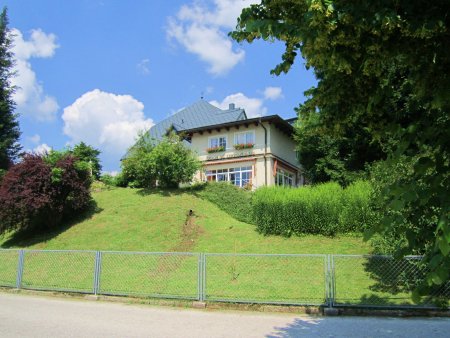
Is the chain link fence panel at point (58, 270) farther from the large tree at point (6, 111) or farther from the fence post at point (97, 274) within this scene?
the large tree at point (6, 111)

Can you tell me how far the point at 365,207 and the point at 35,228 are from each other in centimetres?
1616

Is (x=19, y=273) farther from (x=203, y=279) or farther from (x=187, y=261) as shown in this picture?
(x=203, y=279)

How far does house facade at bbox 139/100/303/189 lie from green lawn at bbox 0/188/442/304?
1197cm

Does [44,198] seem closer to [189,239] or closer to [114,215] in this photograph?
[114,215]

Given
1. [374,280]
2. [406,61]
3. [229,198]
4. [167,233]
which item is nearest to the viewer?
[406,61]

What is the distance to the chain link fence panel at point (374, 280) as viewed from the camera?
1063cm

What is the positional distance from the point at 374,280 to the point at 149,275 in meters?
7.11

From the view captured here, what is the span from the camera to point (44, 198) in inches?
782

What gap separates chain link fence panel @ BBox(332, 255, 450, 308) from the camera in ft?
34.9

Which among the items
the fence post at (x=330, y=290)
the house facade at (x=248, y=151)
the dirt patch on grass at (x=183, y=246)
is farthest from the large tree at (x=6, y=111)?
the fence post at (x=330, y=290)

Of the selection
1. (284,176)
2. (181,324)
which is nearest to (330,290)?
Answer: (181,324)

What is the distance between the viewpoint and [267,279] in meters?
Answer: 13.1

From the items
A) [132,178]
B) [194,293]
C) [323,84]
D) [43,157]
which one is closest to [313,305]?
[194,293]

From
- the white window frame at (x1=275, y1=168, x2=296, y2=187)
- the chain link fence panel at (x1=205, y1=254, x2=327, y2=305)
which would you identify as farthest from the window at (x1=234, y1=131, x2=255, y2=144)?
the chain link fence panel at (x1=205, y1=254, x2=327, y2=305)
